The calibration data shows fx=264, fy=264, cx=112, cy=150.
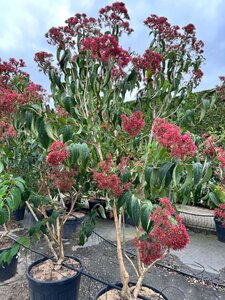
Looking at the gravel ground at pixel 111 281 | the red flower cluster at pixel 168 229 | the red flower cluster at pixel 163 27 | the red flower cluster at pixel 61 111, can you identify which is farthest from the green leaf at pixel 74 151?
the gravel ground at pixel 111 281

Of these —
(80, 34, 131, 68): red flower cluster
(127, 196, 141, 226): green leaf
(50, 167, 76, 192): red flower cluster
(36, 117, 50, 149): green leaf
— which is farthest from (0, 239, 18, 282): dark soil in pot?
(80, 34, 131, 68): red flower cluster

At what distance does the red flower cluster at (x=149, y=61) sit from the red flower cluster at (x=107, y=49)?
0.14 ft

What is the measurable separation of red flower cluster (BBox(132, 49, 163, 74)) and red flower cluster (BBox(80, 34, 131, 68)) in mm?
44

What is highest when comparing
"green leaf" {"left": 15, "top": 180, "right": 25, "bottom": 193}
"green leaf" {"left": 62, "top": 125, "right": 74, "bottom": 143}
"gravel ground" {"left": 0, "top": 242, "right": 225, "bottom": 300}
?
"green leaf" {"left": 62, "top": 125, "right": 74, "bottom": 143}

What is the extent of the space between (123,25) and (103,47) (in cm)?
31

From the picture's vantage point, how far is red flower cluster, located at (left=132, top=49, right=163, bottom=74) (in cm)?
120

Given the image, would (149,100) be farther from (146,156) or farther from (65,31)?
(65,31)

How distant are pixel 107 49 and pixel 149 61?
0.66 feet

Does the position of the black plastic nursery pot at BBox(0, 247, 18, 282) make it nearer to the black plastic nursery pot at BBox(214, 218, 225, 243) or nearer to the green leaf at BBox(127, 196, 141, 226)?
the green leaf at BBox(127, 196, 141, 226)

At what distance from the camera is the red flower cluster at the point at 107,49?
1170 millimetres

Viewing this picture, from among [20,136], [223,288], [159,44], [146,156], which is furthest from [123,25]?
[223,288]

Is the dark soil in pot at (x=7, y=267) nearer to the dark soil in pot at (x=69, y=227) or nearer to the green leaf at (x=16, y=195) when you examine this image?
the dark soil in pot at (x=69, y=227)

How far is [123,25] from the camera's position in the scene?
4.59 feet

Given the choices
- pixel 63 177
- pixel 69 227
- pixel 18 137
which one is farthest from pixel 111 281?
pixel 18 137
